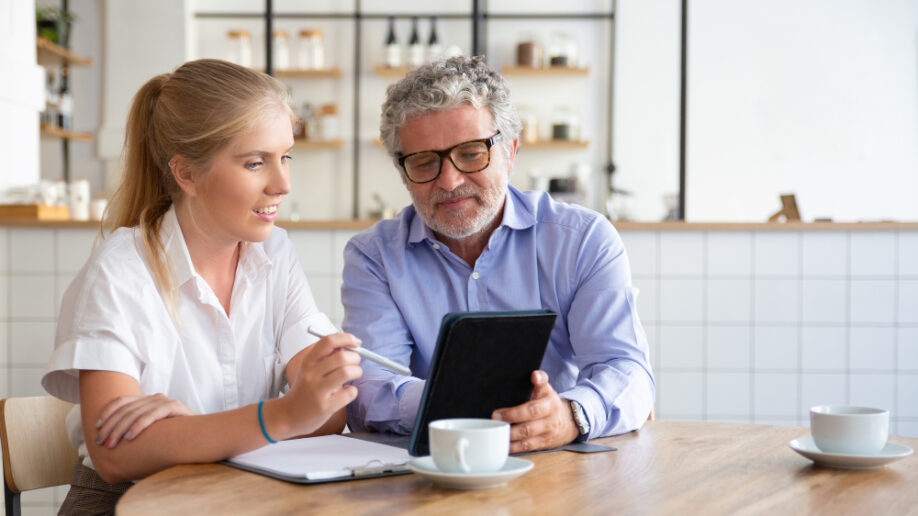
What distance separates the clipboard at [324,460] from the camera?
987 millimetres

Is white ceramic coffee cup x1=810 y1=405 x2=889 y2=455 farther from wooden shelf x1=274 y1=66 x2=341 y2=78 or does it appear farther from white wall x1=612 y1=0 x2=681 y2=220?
wooden shelf x1=274 y1=66 x2=341 y2=78

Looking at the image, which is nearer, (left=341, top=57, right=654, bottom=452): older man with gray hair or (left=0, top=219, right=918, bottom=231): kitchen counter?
(left=341, top=57, right=654, bottom=452): older man with gray hair

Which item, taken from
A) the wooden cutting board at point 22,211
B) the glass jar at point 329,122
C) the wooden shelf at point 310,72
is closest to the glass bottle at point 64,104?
the wooden shelf at point 310,72

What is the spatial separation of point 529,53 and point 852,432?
510cm

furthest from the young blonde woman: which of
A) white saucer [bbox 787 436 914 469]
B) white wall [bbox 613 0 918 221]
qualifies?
white wall [bbox 613 0 918 221]

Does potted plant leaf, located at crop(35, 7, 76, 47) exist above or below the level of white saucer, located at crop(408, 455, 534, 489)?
above

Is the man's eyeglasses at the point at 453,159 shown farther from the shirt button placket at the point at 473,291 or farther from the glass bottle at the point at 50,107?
the glass bottle at the point at 50,107

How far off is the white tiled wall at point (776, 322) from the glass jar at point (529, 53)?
312 cm

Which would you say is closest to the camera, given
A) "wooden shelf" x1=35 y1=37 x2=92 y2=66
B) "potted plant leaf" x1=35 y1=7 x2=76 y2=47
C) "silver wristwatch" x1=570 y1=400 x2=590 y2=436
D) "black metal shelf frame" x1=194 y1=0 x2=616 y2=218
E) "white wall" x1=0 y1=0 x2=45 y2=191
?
"silver wristwatch" x1=570 y1=400 x2=590 y2=436

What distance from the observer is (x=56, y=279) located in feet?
9.68

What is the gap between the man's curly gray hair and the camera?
1497mm

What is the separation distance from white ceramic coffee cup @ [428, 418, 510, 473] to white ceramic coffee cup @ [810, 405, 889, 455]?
0.40 metres

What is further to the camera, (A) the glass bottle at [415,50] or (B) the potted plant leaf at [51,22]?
(A) the glass bottle at [415,50]

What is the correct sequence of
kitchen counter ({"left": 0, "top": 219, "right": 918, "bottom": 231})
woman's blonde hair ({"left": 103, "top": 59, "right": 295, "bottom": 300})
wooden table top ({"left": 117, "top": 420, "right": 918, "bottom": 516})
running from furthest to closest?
kitchen counter ({"left": 0, "top": 219, "right": 918, "bottom": 231}) → woman's blonde hair ({"left": 103, "top": 59, "right": 295, "bottom": 300}) → wooden table top ({"left": 117, "top": 420, "right": 918, "bottom": 516})
